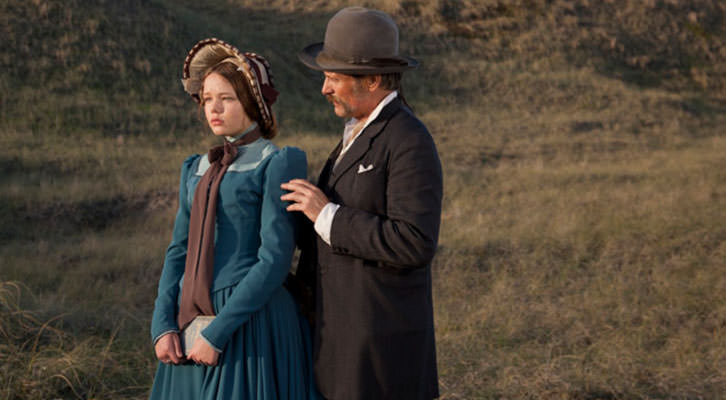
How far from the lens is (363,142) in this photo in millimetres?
2266

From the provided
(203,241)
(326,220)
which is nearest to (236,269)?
(203,241)

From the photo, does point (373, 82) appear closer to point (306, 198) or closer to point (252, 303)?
point (306, 198)

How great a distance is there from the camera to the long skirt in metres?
2.28

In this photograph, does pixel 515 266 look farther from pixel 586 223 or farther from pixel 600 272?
pixel 586 223

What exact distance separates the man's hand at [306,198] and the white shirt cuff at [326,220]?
0.02m

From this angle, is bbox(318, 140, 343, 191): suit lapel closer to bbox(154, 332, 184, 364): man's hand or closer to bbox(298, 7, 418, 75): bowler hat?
bbox(298, 7, 418, 75): bowler hat

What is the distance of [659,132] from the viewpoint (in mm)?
18766

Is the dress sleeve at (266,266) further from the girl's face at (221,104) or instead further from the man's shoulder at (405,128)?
the man's shoulder at (405,128)

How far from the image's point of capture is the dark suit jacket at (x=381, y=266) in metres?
2.11

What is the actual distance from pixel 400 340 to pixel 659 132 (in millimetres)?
18598

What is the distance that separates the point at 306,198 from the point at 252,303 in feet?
1.29

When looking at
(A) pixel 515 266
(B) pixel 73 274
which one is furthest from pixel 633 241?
(B) pixel 73 274

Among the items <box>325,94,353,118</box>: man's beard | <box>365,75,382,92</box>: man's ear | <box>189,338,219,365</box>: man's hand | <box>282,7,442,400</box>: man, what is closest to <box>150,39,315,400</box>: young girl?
<box>189,338,219,365</box>: man's hand

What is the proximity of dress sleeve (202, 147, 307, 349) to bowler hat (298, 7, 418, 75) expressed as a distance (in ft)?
1.33
